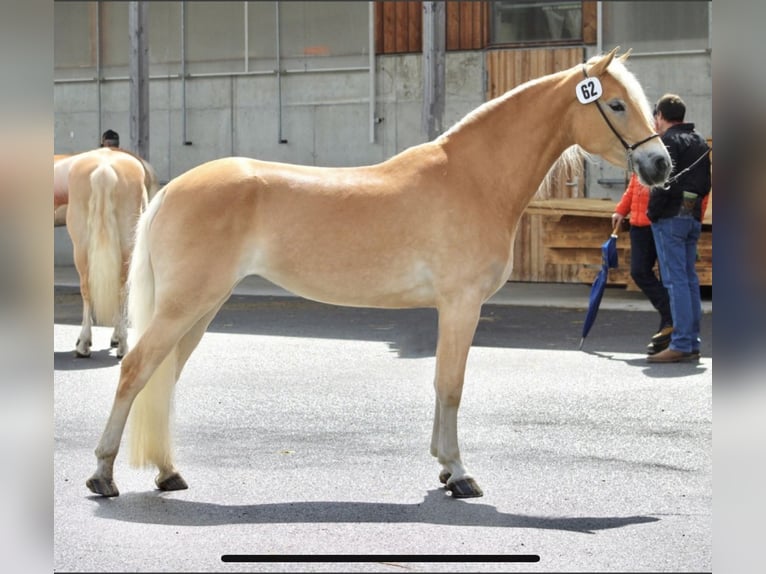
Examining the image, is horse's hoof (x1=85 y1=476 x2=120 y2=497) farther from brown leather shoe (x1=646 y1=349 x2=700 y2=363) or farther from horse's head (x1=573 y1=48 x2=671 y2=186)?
brown leather shoe (x1=646 y1=349 x2=700 y2=363)

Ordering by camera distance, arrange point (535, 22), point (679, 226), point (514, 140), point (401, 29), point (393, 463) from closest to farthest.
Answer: point (514, 140), point (393, 463), point (679, 226), point (535, 22), point (401, 29)

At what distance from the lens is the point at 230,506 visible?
5.04 m

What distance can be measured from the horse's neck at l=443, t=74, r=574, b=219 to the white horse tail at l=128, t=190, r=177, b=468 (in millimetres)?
1501

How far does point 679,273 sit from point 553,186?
7060mm

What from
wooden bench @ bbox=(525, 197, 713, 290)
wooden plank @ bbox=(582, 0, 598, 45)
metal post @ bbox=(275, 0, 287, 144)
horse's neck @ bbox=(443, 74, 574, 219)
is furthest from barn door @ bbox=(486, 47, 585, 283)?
horse's neck @ bbox=(443, 74, 574, 219)

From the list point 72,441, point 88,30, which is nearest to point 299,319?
point 72,441

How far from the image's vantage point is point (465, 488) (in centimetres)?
523

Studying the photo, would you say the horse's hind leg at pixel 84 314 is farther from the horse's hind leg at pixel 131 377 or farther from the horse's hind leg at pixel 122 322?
the horse's hind leg at pixel 131 377

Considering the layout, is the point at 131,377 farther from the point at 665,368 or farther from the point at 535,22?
the point at 535,22

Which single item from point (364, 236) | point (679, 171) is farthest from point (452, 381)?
point (679, 171)

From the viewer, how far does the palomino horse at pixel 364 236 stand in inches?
202

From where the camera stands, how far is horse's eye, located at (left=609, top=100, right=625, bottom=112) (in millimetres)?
5344

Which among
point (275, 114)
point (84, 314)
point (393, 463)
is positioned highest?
point (275, 114)

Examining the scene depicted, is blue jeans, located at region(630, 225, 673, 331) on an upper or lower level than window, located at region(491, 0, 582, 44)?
lower
